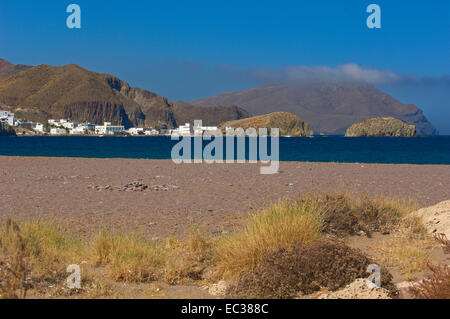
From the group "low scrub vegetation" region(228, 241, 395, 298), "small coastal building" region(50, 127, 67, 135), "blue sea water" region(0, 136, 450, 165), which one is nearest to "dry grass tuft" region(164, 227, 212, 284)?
"low scrub vegetation" region(228, 241, 395, 298)

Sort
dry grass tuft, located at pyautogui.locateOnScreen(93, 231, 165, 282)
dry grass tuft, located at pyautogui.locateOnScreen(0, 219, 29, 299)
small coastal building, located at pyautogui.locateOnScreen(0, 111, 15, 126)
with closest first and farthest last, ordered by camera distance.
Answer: dry grass tuft, located at pyautogui.locateOnScreen(0, 219, 29, 299) < dry grass tuft, located at pyautogui.locateOnScreen(93, 231, 165, 282) < small coastal building, located at pyautogui.locateOnScreen(0, 111, 15, 126)

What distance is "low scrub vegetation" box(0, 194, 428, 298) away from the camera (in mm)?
5270

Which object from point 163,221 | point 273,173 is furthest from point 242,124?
point 163,221

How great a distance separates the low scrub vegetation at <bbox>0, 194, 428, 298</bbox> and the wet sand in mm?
1848

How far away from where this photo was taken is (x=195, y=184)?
58.5 feet

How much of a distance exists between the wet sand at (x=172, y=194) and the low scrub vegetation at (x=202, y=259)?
185 centimetres

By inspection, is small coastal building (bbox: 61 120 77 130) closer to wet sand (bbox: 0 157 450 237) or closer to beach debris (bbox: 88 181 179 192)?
wet sand (bbox: 0 157 450 237)

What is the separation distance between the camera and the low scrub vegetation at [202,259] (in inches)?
207

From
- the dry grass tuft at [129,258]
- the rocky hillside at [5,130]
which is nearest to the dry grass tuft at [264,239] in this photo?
the dry grass tuft at [129,258]

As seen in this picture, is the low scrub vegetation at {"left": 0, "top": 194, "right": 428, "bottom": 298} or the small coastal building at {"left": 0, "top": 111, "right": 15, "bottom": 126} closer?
the low scrub vegetation at {"left": 0, "top": 194, "right": 428, "bottom": 298}

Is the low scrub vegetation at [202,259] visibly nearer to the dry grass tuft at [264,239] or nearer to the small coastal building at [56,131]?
the dry grass tuft at [264,239]

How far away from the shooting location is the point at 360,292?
486cm
